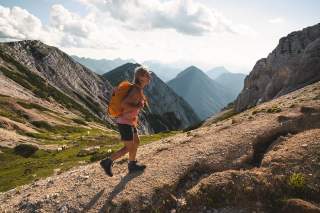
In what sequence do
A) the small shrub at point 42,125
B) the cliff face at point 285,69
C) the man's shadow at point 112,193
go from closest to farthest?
the man's shadow at point 112,193 → the cliff face at point 285,69 → the small shrub at point 42,125

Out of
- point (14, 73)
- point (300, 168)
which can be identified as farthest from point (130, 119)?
point (14, 73)

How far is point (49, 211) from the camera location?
53.7ft

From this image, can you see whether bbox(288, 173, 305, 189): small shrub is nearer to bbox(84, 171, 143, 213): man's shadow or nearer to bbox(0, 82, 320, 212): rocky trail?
bbox(0, 82, 320, 212): rocky trail

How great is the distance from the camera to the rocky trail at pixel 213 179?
47.2 feet

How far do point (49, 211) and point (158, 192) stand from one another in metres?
4.87

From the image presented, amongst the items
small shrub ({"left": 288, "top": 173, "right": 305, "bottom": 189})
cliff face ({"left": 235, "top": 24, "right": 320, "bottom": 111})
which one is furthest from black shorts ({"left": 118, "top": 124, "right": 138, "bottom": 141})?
cliff face ({"left": 235, "top": 24, "right": 320, "bottom": 111})

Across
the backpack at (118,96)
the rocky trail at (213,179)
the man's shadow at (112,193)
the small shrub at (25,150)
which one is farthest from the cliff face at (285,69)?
the backpack at (118,96)

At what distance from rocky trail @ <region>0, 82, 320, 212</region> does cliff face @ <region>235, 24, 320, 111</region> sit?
67.0 m

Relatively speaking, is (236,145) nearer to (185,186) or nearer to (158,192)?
(185,186)

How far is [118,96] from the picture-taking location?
1608cm

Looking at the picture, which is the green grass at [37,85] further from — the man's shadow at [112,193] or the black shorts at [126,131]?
the black shorts at [126,131]

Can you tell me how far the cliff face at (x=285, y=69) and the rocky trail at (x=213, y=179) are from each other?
2639 inches

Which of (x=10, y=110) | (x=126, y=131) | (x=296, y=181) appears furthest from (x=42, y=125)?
(x=296, y=181)

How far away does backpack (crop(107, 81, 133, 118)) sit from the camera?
1592 centimetres
